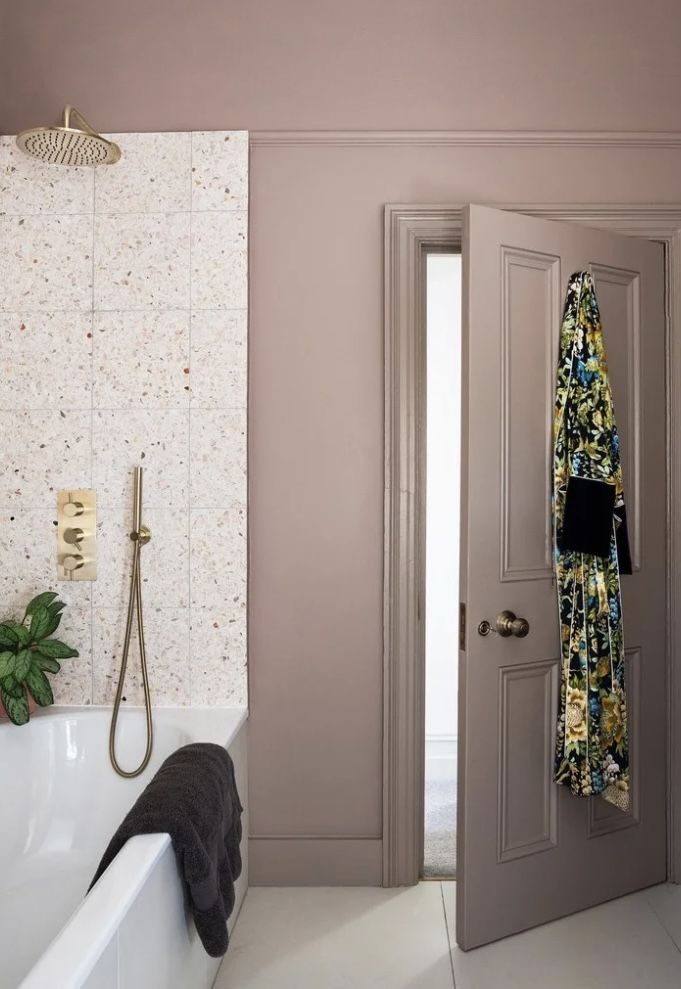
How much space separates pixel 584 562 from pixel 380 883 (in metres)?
1.20

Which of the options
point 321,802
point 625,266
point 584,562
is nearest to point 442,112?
point 625,266

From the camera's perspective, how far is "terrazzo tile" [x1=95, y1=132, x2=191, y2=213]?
2.42 meters

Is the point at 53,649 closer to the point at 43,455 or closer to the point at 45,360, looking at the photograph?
the point at 43,455

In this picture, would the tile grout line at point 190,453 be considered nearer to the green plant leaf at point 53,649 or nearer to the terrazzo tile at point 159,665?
the terrazzo tile at point 159,665

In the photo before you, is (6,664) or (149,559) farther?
(149,559)

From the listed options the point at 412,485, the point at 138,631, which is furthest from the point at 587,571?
the point at 138,631

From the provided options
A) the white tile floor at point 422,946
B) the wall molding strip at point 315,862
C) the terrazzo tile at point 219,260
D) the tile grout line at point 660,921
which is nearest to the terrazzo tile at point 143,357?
the terrazzo tile at point 219,260

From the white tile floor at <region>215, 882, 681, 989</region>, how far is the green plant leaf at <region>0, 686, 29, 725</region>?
85 centimetres

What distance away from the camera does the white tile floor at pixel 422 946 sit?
197 cm

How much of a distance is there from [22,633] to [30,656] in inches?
3.0

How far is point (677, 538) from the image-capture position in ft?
8.14

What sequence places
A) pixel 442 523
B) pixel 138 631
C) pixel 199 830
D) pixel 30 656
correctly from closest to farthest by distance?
pixel 199 830, pixel 30 656, pixel 138 631, pixel 442 523

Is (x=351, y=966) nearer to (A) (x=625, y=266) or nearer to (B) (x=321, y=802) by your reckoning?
(B) (x=321, y=802)

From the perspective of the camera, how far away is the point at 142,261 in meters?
2.43
